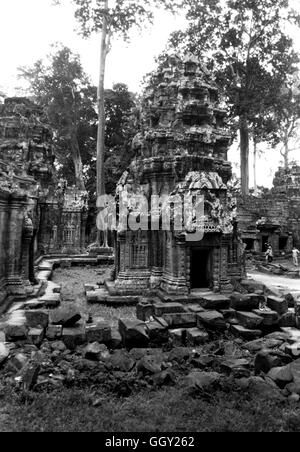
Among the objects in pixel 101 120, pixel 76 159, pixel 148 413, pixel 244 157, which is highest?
pixel 76 159

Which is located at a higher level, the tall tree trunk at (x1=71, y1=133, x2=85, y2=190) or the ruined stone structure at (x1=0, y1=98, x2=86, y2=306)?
the tall tree trunk at (x1=71, y1=133, x2=85, y2=190)

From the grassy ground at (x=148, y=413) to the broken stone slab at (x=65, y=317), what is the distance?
2.13 metres

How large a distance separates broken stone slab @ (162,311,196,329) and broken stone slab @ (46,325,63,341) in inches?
79.3

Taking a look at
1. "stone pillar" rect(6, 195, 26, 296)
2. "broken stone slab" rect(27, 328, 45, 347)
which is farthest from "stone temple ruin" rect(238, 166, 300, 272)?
"broken stone slab" rect(27, 328, 45, 347)

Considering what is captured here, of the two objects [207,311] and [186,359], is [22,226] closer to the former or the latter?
[207,311]

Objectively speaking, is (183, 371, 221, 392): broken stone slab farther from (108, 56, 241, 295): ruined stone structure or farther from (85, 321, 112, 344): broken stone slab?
(108, 56, 241, 295): ruined stone structure

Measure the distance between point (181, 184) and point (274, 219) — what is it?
16.0m

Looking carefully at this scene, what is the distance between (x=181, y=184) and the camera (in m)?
9.85

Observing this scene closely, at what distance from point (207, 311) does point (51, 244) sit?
46.2ft

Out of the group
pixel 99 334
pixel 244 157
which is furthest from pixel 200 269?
pixel 244 157

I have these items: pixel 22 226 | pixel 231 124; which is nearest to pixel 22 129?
pixel 22 226

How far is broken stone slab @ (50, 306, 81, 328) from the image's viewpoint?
6.15m

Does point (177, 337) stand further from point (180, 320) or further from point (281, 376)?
point (281, 376)

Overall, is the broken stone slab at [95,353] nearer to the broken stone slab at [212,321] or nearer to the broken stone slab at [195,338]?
the broken stone slab at [195,338]
